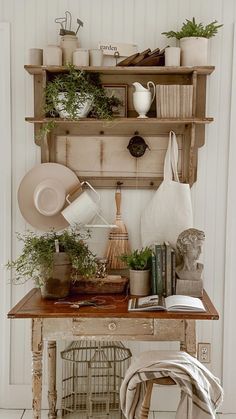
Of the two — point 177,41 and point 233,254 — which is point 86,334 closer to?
point 233,254

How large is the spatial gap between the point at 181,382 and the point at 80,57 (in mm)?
1625

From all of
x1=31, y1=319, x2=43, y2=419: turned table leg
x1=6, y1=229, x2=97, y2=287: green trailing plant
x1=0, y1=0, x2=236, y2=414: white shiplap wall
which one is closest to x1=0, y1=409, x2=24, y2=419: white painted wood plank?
x1=0, y1=0, x2=236, y2=414: white shiplap wall

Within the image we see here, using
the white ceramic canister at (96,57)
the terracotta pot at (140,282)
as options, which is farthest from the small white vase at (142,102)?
the terracotta pot at (140,282)

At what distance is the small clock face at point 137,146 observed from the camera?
3.03 m

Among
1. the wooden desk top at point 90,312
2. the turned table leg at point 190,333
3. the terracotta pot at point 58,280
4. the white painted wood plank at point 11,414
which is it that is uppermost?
the terracotta pot at point 58,280

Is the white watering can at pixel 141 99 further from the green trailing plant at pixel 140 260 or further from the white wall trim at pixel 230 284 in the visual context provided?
the green trailing plant at pixel 140 260

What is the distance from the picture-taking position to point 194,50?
2.91m

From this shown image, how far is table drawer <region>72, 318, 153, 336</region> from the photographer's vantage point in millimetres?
2590

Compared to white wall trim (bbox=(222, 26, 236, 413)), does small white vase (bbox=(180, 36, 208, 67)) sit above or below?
above

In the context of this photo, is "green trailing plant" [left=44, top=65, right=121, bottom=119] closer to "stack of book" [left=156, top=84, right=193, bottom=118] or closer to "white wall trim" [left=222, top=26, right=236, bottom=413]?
"stack of book" [left=156, top=84, right=193, bottom=118]

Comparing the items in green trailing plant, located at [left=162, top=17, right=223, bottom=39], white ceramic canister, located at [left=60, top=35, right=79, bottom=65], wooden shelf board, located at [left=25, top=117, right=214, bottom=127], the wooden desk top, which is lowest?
the wooden desk top

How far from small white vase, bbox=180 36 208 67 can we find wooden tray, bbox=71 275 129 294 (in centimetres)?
115

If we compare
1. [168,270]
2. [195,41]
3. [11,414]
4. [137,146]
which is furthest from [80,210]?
[11,414]

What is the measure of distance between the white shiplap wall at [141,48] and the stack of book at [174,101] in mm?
245
